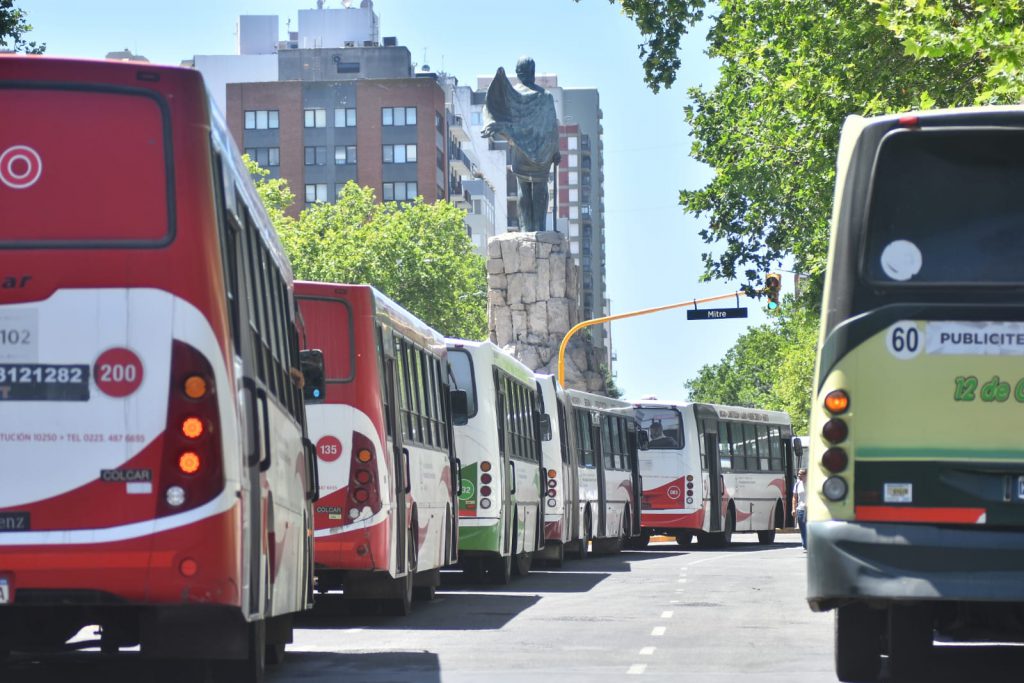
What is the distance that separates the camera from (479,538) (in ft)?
80.9

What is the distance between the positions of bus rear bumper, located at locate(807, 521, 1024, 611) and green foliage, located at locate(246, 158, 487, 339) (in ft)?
A: 242

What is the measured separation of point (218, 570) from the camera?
9078mm

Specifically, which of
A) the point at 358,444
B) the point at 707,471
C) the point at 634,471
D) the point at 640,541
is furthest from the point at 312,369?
the point at 640,541

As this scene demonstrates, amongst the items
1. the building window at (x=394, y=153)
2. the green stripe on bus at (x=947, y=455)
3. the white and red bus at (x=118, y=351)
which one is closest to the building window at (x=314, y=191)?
the building window at (x=394, y=153)

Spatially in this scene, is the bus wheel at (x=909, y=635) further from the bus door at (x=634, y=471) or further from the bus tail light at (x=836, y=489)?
the bus door at (x=634, y=471)

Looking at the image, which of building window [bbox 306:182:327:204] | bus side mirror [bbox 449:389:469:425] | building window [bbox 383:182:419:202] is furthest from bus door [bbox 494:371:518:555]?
building window [bbox 306:182:327:204]

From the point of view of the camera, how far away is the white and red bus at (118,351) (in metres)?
9.04

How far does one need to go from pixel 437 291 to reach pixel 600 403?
46.0 metres

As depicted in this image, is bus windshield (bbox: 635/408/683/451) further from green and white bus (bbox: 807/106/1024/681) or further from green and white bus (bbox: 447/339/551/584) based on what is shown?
green and white bus (bbox: 807/106/1024/681)

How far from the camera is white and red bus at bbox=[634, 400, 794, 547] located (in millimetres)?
43781

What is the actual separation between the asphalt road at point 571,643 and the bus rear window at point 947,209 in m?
2.88

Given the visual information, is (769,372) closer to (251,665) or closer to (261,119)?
(261,119)

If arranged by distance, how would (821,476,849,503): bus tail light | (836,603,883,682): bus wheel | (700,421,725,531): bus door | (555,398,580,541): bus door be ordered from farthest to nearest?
(700,421,725,531): bus door
(555,398,580,541): bus door
(836,603,883,682): bus wheel
(821,476,849,503): bus tail light

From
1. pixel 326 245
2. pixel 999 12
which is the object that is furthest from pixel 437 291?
pixel 999 12
